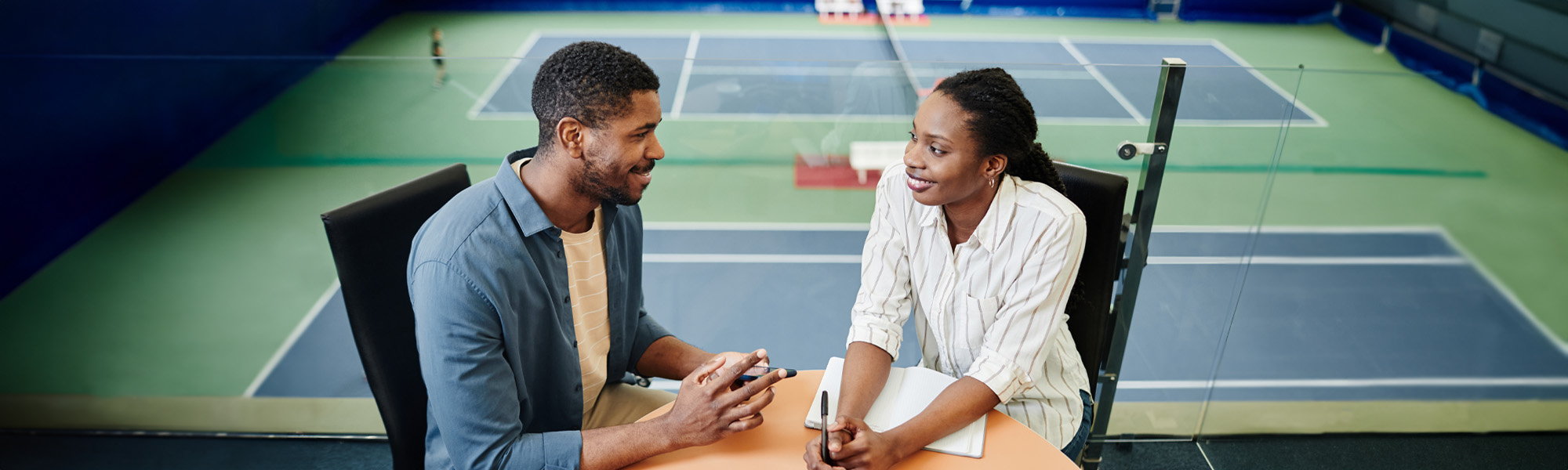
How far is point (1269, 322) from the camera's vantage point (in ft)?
10.7

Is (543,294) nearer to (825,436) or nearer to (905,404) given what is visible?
(825,436)

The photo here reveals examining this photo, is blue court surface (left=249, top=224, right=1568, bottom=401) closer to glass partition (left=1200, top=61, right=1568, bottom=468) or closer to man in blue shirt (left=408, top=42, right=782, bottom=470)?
glass partition (left=1200, top=61, right=1568, bottom=468)

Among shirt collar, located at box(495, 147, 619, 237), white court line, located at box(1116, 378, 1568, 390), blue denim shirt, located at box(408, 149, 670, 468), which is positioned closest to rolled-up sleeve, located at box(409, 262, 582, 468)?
blue denim shirt, located at box(408, 149, 670, 468)

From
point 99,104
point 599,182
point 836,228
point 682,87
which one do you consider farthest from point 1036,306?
point 99,104

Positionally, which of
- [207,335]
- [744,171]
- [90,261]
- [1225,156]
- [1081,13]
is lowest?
[1081,13]

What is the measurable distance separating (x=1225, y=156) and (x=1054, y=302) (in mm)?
1114

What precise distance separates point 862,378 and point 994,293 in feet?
1.25

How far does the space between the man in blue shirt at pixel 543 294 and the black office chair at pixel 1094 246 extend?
0.90 metres

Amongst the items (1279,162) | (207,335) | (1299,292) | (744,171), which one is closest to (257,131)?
(207,335)

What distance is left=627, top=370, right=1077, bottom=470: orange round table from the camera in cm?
153

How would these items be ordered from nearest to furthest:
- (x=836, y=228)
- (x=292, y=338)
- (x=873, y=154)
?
(x=873, y=154), (x=836, y=228), (x=292, y=338)

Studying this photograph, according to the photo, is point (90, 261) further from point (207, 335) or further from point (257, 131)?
point (257, 131)

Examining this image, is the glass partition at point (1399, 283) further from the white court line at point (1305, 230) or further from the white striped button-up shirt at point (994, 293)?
the white striped button-up shirt at point (994, 293)

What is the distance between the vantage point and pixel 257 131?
280cm
